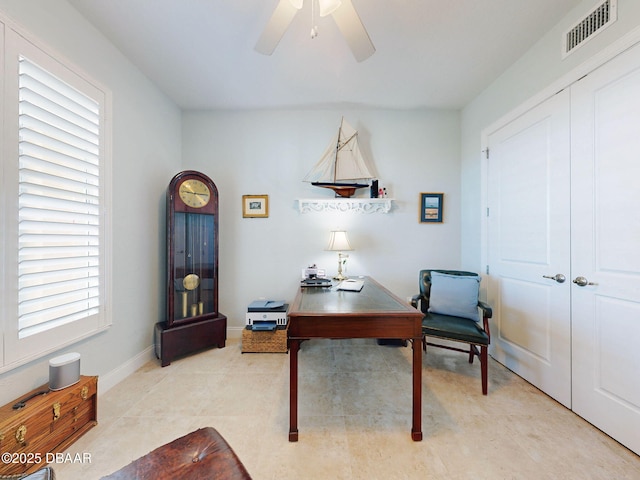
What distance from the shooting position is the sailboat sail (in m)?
Answer: 2.92

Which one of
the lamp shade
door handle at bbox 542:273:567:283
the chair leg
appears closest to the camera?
door handle at bbox 542:273:567:283

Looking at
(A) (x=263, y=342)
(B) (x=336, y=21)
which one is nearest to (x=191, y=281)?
(A) (x=263, y=342)

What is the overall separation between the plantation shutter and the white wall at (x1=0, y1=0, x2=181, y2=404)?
229 millimetres

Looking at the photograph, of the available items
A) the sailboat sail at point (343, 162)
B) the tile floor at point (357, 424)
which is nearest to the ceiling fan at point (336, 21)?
the sailboat sail at point (343, 162)

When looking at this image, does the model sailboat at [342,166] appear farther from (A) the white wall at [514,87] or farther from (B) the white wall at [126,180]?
(B) the white wall at [126,180]

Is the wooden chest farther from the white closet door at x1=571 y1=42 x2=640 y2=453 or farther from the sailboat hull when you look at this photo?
the white closet door at x1=571 y1=42 x2=640 y2=453

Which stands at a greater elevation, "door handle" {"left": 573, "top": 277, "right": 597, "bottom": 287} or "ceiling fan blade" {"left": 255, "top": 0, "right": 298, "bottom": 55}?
"ceiling fan blade" {"left": 255, "top": 0, "right": 298, "bottom": 55}

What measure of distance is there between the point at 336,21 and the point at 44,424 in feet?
8.79

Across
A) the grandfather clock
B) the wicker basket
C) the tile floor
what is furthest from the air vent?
the wicker basket

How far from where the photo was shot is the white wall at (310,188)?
3146 mm

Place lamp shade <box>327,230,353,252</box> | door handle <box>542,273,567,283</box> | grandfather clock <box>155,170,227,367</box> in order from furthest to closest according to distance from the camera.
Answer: lamp shade <box>327,230,353,252</box>, grandfather clock <box>155,170,227,367</box>, door handle <box>542,273,567,283</box>

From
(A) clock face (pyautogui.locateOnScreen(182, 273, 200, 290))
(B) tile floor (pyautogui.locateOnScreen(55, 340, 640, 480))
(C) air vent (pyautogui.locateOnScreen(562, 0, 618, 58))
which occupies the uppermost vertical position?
(C) air vent (pyautogui.locateOnScreen(562, 0, 618, 58))

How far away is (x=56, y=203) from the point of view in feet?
5.41

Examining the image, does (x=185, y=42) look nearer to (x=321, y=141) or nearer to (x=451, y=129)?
(x=321, y=141)
